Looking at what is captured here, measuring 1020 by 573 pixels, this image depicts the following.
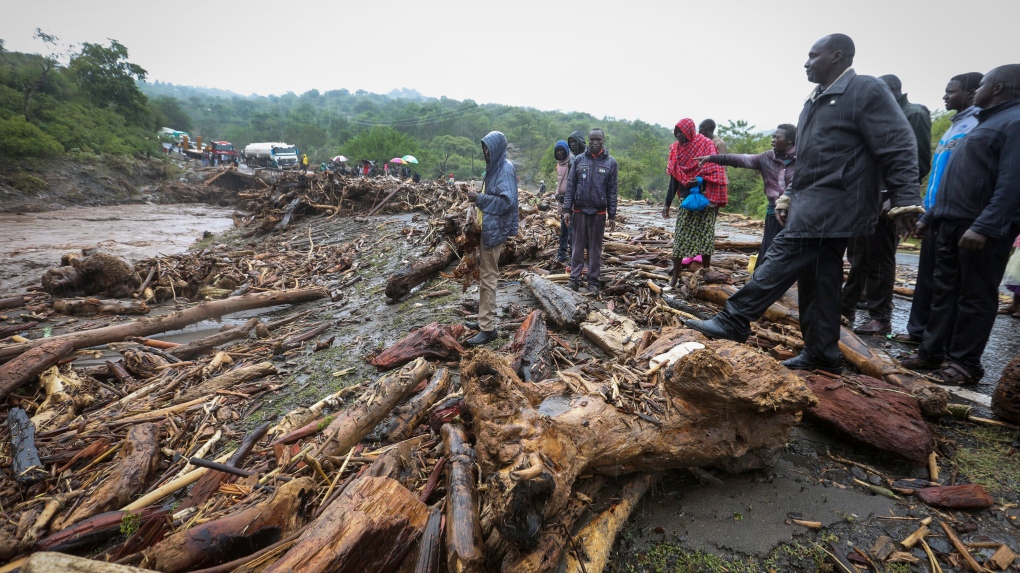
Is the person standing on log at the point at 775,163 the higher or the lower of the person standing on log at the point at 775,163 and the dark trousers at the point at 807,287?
the higher

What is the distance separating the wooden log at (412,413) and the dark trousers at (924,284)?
4781 millimetres

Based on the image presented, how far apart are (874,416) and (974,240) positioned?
183cm

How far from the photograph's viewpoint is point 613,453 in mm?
2174

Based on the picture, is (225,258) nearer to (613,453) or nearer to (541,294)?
(541,294)

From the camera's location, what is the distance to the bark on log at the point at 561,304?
4715mm

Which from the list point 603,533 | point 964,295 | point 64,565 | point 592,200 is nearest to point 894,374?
point 964,295

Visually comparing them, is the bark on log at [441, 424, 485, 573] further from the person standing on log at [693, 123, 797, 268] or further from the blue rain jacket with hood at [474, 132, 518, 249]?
the person standing on log at [693, 123, 797, 268]

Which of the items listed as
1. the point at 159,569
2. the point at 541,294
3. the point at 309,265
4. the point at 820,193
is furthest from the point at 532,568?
the point at 309,265

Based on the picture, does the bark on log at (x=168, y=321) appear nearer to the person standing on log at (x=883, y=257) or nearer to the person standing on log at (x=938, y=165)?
the person standing on log at (x=883, y=257)

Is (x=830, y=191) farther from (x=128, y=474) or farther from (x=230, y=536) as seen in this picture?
(x=128, y=474)

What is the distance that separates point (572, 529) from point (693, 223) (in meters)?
4.90

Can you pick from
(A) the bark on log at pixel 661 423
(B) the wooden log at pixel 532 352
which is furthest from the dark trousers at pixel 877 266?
(B) the wooden log at pixel 532 352

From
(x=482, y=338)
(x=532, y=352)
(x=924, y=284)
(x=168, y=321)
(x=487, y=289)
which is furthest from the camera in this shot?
(x=168, y=321)

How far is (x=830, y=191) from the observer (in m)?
3.12
